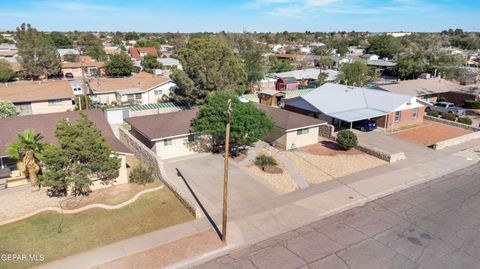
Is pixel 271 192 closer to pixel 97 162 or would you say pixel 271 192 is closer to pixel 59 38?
pixel 97 162

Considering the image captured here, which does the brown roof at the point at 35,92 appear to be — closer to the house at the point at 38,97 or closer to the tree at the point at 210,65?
the house at the point at 38,97

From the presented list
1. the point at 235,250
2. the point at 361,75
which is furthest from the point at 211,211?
the point at 361,75

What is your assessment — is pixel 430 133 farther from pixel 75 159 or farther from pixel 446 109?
pixel 75 159

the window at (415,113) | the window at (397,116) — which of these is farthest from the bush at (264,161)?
the window at (415,113)

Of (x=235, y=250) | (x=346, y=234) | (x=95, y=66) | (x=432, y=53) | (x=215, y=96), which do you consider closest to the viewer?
(x=235, y=250)

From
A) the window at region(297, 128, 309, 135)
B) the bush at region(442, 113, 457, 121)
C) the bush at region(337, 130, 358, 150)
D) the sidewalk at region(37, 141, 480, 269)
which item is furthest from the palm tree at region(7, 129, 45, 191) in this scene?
the bush at region(442, 113, 457, 121)
